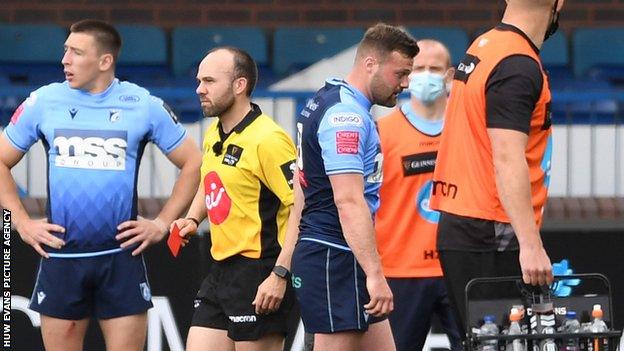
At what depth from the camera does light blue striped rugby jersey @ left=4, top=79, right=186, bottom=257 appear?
21.5 ft

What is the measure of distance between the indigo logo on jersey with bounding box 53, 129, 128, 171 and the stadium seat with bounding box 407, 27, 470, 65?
16.7ft

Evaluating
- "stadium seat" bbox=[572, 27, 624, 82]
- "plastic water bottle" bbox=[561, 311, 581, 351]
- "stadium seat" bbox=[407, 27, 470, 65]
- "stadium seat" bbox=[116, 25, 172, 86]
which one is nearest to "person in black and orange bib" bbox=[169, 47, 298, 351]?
"plastic water bottle" bbox=[561, 311, 581, 351]

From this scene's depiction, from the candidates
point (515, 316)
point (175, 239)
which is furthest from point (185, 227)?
point (515, 316)

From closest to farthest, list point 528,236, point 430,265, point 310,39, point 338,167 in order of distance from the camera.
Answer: point 528,236, point 338,167, point 430,265, point 310,39

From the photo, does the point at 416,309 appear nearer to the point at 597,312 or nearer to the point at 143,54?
the point at 597,312

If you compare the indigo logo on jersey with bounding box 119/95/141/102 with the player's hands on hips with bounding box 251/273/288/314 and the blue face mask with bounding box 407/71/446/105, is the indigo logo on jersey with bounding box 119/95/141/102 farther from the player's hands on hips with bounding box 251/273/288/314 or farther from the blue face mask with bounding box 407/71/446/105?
the blue face mask with bounding box 407/71/446/105

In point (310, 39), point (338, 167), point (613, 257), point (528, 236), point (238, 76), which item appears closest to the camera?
point (528, 236)

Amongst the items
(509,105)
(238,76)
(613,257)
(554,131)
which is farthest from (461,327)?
(554,131)

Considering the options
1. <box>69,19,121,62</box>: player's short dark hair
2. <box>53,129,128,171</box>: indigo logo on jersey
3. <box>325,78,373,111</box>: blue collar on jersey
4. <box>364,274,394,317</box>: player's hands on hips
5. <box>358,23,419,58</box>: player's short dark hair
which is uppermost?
<box>69,19,121,62</box>: player's short dark hair

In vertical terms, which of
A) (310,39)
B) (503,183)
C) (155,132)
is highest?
(310,39)

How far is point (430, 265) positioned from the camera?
7.19m

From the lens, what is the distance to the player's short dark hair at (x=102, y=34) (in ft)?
22.0

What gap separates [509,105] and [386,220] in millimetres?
2318

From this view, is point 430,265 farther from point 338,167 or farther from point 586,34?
point 586,34
